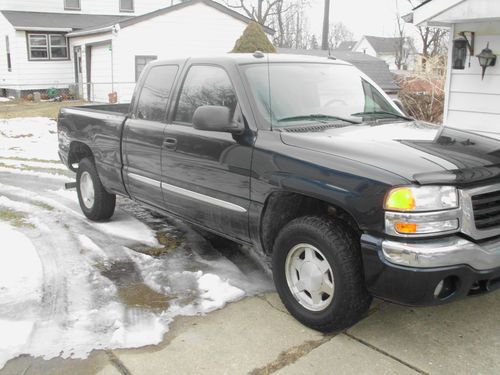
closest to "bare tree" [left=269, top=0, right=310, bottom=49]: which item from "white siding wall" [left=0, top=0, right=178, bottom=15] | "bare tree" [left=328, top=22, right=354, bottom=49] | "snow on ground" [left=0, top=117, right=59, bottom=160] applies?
"bare tree" [left=328, top=22, right=354, bottom=49]

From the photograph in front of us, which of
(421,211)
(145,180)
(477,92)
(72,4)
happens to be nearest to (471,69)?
(477,92)

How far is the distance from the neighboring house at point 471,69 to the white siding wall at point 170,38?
15.4 m

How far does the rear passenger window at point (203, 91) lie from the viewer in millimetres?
4164

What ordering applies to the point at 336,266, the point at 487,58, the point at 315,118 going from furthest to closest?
1. the point at 487,58
2. the point at 315,118
3. the point at 336,266

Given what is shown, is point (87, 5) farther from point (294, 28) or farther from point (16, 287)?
point (294, 28)

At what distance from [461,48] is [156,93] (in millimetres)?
4574

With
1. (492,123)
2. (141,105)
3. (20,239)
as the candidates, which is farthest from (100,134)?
(492,123)

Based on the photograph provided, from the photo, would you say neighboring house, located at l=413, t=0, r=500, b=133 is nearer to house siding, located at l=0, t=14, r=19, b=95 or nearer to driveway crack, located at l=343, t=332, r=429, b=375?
driveway crack, located at l=343, t=332, r=429, b=375

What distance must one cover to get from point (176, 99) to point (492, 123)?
187 inches

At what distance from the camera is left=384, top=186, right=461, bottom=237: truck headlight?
291 centimetres

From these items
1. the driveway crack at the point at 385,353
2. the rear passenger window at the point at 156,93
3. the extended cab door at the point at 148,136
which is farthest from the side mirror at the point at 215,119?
the driveway crack at the point at 385,353

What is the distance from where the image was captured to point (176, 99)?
15.3 ft

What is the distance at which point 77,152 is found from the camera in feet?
20.9

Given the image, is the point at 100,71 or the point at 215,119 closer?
the point at 215,119
